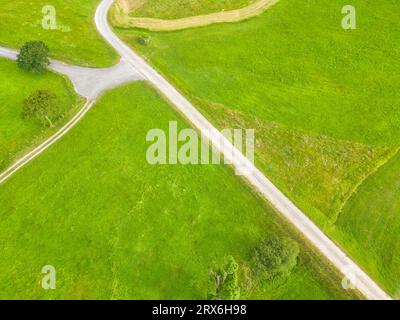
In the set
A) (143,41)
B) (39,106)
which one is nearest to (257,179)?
(39,106)

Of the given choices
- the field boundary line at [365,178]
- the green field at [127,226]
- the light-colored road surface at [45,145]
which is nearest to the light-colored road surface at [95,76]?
the light-colored road surface at [45,145]

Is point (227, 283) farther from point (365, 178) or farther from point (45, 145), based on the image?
point (45, 145)

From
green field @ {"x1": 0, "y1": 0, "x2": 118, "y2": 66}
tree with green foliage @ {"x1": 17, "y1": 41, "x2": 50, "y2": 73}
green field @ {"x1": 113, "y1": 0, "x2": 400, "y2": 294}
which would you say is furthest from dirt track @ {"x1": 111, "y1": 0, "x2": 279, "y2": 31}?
tree with green foliage @ {"x1": 17, "y1": 41, "x2": 50, "y2": 73}

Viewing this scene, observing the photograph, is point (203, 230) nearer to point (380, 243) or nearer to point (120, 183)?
point (120, 183)

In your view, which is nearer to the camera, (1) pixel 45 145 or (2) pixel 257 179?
(2) pixel 257 179

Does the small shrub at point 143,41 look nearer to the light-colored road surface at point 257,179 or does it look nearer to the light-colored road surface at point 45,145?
the light-colored road surface at point 257,179
